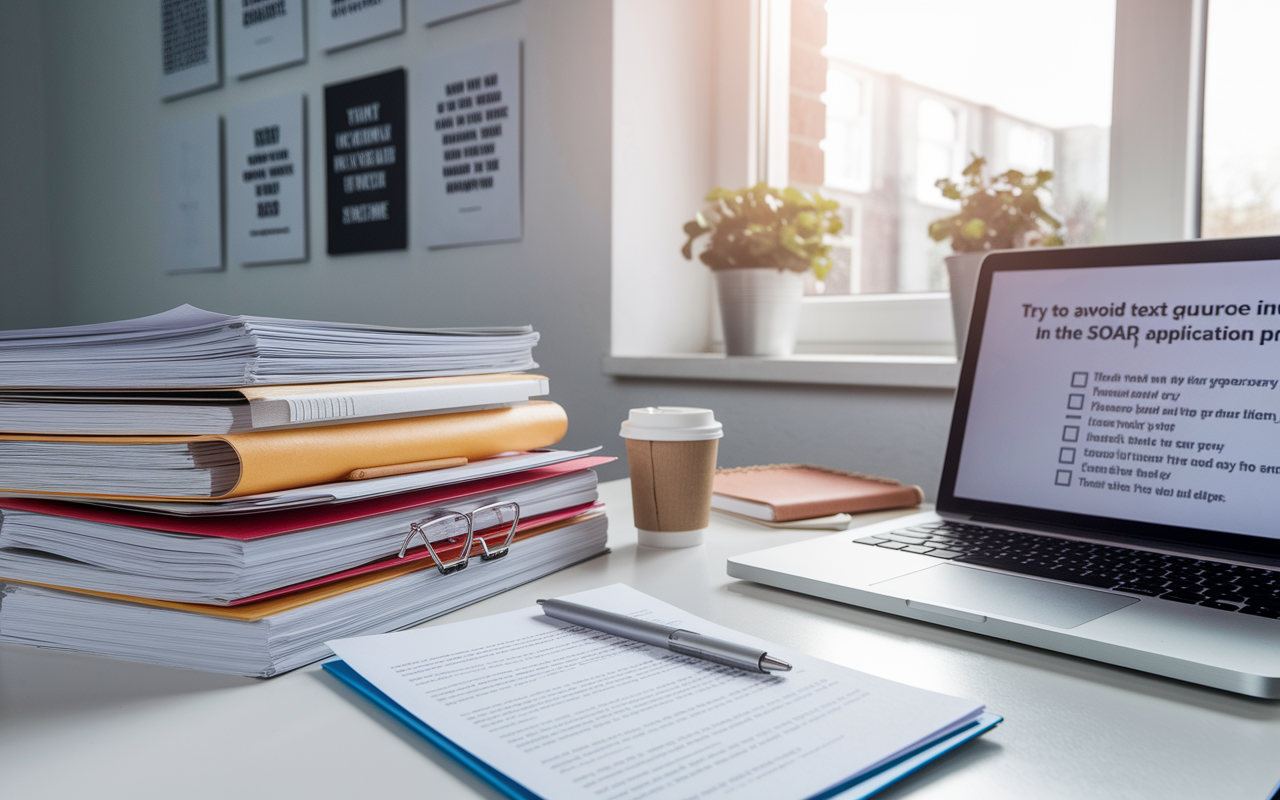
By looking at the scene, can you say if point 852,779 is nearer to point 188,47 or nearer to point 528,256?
point 528,256

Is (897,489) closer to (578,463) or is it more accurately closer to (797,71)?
(578,463)

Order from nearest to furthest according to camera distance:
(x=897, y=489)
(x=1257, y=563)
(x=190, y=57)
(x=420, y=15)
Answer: (x=1257, y=563) < (x=897, y=489) < (x=420, y=15) < (x=190, y=57)

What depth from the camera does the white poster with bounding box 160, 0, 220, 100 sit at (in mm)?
2164

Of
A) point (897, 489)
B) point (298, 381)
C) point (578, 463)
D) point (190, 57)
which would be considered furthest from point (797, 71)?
point (190, 57)

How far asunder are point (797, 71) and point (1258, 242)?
1039 mm

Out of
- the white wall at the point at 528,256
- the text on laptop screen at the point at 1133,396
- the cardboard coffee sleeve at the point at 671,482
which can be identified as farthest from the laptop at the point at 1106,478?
the white wall at the point at 528,256

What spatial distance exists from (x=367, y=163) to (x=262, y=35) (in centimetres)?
52

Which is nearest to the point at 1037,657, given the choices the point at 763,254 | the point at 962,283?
the point at 962,283

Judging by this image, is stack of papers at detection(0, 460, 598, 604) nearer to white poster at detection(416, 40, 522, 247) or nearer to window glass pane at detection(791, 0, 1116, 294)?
window glass pane at detection(791, 0, 1116, 294)

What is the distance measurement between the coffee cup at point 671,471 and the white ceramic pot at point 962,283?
1.68ft

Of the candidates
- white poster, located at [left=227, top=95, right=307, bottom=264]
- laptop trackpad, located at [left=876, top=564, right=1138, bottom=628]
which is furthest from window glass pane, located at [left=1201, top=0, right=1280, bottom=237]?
white poster, located at [left=227, top=95, right=307, bottom=264]

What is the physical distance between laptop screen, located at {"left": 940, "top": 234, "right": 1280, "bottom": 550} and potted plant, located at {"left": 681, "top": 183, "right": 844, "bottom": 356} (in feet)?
1.68

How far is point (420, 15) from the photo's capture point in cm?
172

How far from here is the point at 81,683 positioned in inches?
17.4
